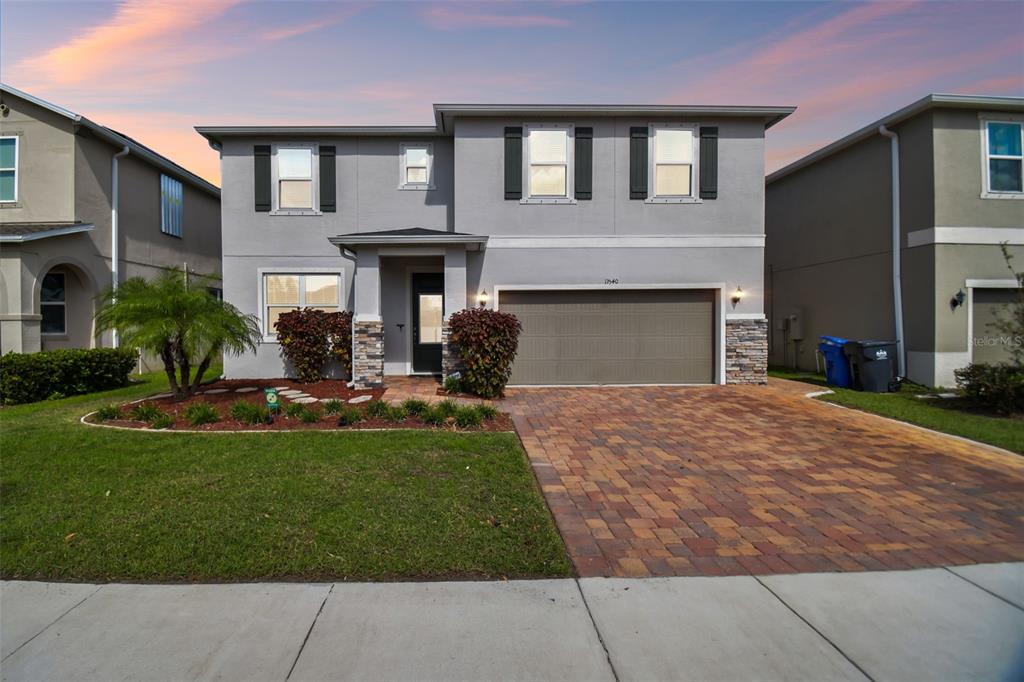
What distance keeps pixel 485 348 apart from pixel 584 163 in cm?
490

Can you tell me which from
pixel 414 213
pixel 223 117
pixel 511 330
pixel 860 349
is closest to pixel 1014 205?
pixel 860 349

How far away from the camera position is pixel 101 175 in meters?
13.1

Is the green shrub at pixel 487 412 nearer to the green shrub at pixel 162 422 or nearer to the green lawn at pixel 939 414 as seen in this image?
the green shrub at pixel 162 422

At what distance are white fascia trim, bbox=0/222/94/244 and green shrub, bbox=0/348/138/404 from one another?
2.35 m

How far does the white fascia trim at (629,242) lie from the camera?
11.5 meters

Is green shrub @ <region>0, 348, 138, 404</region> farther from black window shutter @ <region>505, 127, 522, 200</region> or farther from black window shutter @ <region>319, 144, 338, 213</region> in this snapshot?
black window shutter @ <region>505, 127, 522, 200</region>

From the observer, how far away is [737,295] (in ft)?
37.8

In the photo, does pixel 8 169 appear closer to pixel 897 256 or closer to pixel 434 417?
pixel 434 417

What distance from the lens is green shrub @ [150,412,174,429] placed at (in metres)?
7.22

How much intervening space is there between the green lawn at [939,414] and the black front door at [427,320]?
27.1 feet

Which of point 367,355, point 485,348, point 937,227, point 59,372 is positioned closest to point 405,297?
point 367,355

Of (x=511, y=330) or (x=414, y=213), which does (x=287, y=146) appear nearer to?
(x=414, y=213)

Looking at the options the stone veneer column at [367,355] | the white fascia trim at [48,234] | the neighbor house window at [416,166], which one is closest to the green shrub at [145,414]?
the stone veneer column at [367,355]

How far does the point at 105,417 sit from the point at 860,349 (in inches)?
549
